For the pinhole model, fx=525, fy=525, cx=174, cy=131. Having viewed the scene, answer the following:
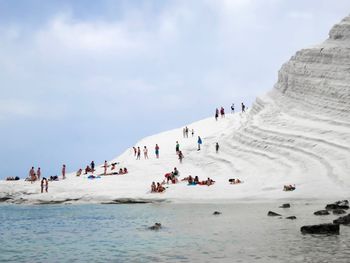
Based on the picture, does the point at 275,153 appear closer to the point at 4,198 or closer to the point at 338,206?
the point at 338,206

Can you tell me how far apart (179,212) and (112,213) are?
5.39 meters

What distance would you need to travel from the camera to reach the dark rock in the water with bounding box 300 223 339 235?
2200 centimetres

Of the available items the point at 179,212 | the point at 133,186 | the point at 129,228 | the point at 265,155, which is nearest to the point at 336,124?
the point at 265,155

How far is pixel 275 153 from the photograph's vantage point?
54.9 meters

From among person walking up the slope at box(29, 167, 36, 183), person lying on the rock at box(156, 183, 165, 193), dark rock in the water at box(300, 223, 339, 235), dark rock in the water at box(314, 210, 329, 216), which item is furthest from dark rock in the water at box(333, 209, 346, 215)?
person walking up the slope at box(29, 167, 36, 183)

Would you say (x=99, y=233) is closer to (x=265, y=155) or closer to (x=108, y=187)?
(x=108, y=187)

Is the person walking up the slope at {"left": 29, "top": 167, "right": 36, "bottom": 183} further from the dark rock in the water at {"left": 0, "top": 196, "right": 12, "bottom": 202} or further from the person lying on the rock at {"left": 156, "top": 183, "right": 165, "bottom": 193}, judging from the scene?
the person lying on the rock at {"left": 156, "top": 183, "right": 165, "bottom": 193}

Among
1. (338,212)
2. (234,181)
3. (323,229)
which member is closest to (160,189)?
(234,181)

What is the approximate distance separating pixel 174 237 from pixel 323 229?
6.66 metres

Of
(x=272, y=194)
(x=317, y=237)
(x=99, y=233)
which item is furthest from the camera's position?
(x=272, y=194)

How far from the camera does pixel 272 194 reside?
4372 cm

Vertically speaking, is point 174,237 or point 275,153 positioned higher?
point 275,153

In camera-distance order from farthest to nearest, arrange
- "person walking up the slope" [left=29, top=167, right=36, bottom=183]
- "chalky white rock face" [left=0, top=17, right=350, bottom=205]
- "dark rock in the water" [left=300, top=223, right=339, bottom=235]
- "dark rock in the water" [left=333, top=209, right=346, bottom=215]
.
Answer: "person walking up the slope" [left=29, top=167, right=36, bottom=183] < "chalky white rock face" [left=0, top=17, right=350, bottom=205] < "dark rock in the water" [left=333, top=209, right=346, bottom=215] < "dark rock in the water" [left=300, top=223, right=339, bottom=235]

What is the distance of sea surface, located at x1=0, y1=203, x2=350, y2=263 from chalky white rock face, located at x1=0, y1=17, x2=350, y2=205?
23.6 feet
